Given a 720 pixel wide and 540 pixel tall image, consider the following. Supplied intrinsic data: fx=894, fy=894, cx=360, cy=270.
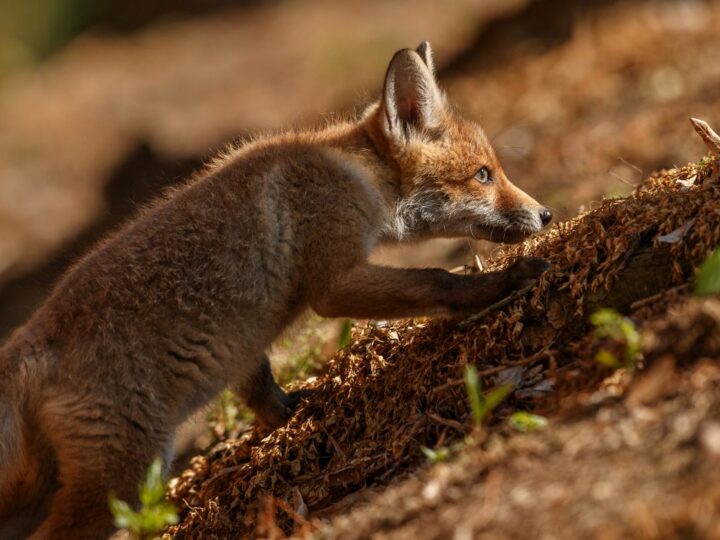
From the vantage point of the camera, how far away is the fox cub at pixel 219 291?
183 inches

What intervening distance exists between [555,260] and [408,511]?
2122 mm

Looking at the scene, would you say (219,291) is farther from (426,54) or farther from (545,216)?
(426,54)

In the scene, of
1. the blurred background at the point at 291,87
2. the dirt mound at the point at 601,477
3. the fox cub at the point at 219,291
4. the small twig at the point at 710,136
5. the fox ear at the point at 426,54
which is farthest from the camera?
the blurred background at the point at 291,87

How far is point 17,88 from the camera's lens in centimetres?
1903

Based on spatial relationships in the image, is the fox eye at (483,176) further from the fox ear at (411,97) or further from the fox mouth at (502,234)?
the fox ear at (411,97)

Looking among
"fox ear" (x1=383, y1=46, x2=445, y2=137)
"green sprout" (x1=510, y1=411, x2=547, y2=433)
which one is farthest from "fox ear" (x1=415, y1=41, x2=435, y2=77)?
"green sprout" (x1=510, y1=411, x2=547, y2=433)

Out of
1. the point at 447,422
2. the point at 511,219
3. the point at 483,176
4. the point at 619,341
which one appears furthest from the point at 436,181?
the point at 619,341

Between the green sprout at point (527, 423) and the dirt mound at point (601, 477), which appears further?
the green sprout at point (527, 423)

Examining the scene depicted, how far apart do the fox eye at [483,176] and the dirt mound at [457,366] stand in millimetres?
570

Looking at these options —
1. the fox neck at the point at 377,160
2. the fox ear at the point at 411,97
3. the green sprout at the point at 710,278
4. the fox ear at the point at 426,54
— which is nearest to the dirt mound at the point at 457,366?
the green sprout at the point at 710,278

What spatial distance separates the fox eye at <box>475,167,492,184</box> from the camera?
5.97m

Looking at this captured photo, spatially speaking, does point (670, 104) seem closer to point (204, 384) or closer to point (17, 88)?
point (204, 384)

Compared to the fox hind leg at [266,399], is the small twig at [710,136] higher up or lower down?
higher up

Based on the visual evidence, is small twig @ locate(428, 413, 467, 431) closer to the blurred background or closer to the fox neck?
the fox neck
